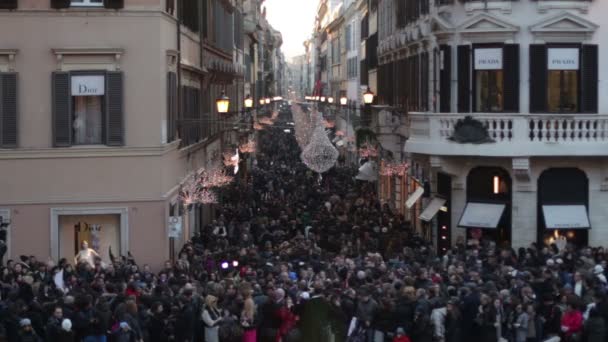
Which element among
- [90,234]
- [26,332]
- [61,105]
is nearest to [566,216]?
[90,234]

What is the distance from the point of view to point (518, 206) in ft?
113

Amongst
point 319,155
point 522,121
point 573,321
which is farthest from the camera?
point 319,155

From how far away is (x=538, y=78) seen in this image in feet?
112

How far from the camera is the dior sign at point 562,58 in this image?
3419cm

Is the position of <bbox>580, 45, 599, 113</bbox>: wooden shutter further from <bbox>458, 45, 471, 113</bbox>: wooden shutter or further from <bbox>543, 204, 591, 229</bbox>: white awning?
<bbox>458, 45, 471, 113</bbox>: wooden shutter

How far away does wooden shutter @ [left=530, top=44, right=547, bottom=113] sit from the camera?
34.1m

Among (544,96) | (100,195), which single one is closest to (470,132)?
(544,96)

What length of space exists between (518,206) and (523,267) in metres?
7.35

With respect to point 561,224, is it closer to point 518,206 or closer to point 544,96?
point 518,206

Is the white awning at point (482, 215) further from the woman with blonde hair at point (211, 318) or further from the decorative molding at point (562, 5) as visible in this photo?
the woman with blonde hair at point (211, 318)

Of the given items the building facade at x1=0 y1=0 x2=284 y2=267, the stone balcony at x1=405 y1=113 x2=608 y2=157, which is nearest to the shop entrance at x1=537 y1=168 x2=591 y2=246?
the stone balcony at x1=405 y1=113 x2=608 y2=157

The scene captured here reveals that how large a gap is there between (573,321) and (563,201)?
43.6ft

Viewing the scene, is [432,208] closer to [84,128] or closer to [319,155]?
[84,128]

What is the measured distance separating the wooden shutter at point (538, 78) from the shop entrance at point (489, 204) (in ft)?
6.71
